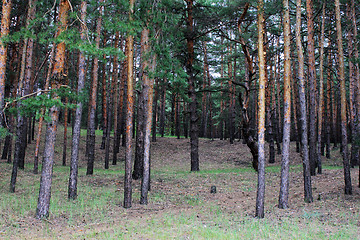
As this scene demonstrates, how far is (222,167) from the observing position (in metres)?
19.9

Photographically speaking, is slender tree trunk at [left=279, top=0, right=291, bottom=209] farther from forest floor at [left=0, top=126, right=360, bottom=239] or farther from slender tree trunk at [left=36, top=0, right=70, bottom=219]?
slender tree trunk at [left=36, top=0, right=70, bottom=219]

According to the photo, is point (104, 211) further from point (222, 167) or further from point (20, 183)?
point (222, 167)

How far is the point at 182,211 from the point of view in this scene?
9.05 meters

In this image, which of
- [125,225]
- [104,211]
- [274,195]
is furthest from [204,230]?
[274,195]

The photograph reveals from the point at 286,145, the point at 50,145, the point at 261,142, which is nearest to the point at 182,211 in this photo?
the point at 261,142

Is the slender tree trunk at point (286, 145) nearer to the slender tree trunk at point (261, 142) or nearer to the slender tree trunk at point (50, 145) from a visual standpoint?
the slender tree trunk at point (261, 142)

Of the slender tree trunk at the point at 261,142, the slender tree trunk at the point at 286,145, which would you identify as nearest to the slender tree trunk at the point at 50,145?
the slender tree trunk at the point at 261,142

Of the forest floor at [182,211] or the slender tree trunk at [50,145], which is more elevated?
the slender tree trunk at [50,145]

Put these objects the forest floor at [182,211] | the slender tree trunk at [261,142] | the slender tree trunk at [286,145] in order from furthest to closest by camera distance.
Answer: the slender tree trunk at [286,145] → the slender tree trunk at [261,142] → the forest floor at [182,211]

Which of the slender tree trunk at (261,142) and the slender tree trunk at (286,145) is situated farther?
the slender tree trunk at (286,145)

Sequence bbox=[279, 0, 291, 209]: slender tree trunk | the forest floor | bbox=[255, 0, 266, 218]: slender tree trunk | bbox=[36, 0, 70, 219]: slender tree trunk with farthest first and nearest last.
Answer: bbox=[279, 0, 291, 209]: slender tree trunk → bbox=[255, 0, 266, 218]: slender tree trunk → bbox=[36, 0, 70, 219]: slender tree trunk → the forest floor

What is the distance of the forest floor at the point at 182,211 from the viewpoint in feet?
22.5

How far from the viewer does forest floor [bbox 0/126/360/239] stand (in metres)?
6.86

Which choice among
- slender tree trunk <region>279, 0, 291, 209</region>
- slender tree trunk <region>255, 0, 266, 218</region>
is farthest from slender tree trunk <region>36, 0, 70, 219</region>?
slender tree trunk <region>279, 0, 291, 209</region>
